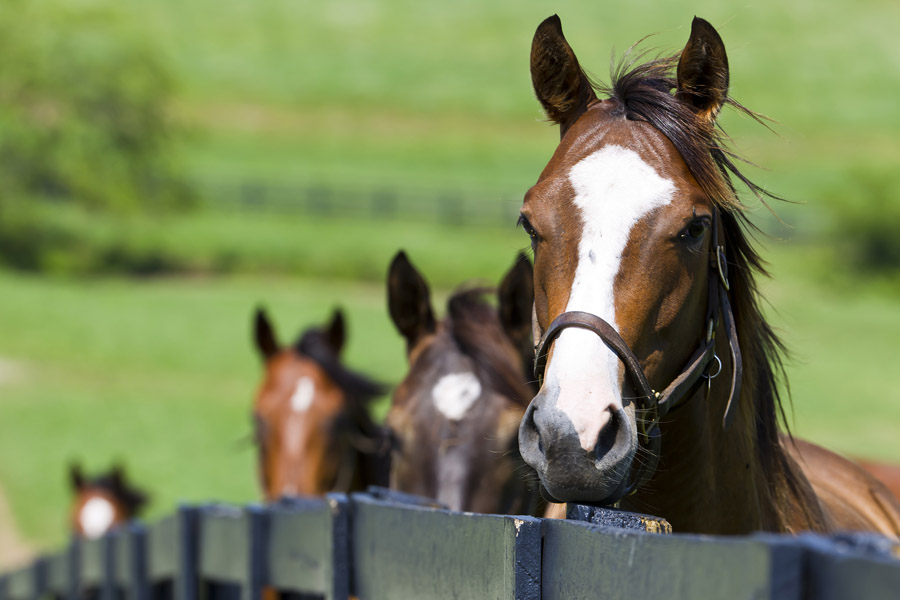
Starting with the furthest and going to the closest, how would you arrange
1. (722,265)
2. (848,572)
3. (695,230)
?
(722,265)
(695,230)
(848,572)

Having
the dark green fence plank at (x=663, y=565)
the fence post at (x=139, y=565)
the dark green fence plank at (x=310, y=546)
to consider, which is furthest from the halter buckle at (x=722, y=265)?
the fence post at (x=139, y=565)

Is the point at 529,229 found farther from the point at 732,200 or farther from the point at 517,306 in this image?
the point at 517,306

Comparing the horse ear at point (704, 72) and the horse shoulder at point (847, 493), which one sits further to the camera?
the horse shoulder at point (847, 493)

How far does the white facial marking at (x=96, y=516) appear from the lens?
1008 centimetres

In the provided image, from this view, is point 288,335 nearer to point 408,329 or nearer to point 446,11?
point 408,329

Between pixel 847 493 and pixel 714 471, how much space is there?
153 cm

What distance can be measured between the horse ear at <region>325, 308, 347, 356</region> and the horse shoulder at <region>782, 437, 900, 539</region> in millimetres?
3345

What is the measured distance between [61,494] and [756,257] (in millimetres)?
16508

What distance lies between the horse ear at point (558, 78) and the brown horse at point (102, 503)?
26.3 feet

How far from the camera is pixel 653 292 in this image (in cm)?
252

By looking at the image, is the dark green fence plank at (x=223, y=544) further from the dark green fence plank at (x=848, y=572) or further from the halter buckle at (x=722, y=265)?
the dark green fence plank at (x=848, y=572)

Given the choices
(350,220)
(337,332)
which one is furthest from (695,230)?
(350,220)

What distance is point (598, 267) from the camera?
2.49m

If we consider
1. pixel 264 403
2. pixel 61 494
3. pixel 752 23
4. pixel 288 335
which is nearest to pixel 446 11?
pixel 752 23
